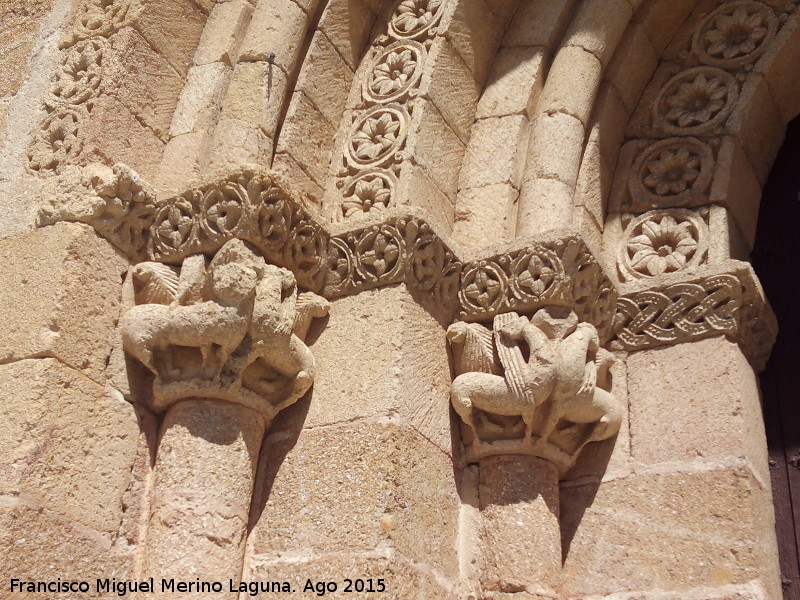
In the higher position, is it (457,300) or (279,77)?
(279,77)

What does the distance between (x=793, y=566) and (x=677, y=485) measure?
58cm

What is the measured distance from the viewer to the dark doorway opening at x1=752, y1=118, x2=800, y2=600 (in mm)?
3857

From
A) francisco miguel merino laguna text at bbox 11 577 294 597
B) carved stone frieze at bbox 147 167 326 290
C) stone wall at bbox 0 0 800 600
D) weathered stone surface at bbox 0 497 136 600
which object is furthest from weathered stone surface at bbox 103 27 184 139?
francisco miguel merino laguna text at bbox 11 577 294 597

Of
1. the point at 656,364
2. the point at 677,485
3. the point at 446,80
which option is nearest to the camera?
the point at 677,485

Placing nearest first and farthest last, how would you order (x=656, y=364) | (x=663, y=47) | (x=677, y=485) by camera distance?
(x=677, y=485) → (x=656, y=364) → (x=663, y=47)

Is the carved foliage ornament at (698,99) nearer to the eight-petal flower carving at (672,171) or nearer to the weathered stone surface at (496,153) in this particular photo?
the eight-petal flower carving at (672,171)

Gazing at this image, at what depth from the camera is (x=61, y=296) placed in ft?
11.3

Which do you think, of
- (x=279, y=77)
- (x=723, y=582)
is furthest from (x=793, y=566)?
(x=279, y=77)

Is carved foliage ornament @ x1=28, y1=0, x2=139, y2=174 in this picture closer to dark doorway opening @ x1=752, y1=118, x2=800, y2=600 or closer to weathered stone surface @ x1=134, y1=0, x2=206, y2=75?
weathered stone surface @ x1=134, y1=0, x2=206, y2=75

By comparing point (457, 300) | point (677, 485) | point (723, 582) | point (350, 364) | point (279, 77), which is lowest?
point (723, 582)

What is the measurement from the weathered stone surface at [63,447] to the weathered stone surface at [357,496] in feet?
1.58

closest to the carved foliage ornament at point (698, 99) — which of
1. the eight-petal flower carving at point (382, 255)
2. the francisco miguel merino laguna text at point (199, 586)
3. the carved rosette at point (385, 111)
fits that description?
the carved rosette at point (385, 111)

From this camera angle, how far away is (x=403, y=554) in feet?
10.7

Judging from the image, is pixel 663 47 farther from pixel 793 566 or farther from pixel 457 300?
pixel 793 566
